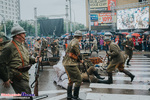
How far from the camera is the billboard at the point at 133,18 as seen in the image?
3025 centimetres

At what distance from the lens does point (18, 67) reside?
333 centimetres

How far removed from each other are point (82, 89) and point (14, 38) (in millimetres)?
3443

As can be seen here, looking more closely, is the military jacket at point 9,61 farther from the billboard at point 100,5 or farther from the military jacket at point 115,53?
the billboard at point 100,5

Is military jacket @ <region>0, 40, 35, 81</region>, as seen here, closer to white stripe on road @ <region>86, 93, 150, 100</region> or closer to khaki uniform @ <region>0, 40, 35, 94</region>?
khaki uniform @ <region>0, 40, 35, 94</region>

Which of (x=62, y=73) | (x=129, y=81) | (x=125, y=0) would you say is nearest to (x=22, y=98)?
(x=62, y=73)

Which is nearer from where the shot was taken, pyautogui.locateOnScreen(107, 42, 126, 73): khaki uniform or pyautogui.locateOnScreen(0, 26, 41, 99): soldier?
pyautogui.locateOnScreen(0, 26, 41, 99): soldier

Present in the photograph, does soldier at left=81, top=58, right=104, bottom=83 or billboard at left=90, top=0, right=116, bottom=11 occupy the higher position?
billboard at left=90, top=0, right=116, bottom=11

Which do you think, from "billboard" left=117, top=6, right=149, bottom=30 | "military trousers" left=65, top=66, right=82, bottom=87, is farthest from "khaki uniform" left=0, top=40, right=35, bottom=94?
"billboard" left=117, top=6, right=149, bottom=30

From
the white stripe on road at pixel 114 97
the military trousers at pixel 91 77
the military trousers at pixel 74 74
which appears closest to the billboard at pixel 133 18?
the military trousers at pixel 91 77

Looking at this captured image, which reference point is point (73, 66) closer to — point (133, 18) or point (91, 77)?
point (91, 77)

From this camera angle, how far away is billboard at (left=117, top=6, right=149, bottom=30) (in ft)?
99.2

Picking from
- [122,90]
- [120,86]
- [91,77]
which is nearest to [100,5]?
[91,77]

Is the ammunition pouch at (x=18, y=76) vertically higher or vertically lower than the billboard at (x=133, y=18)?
lower

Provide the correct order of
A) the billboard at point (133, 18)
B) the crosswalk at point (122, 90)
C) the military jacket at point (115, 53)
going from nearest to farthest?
the crosswalk at point (122, 90) < the military jacket at point (115, 53) < the billboard at point (133, 18)
